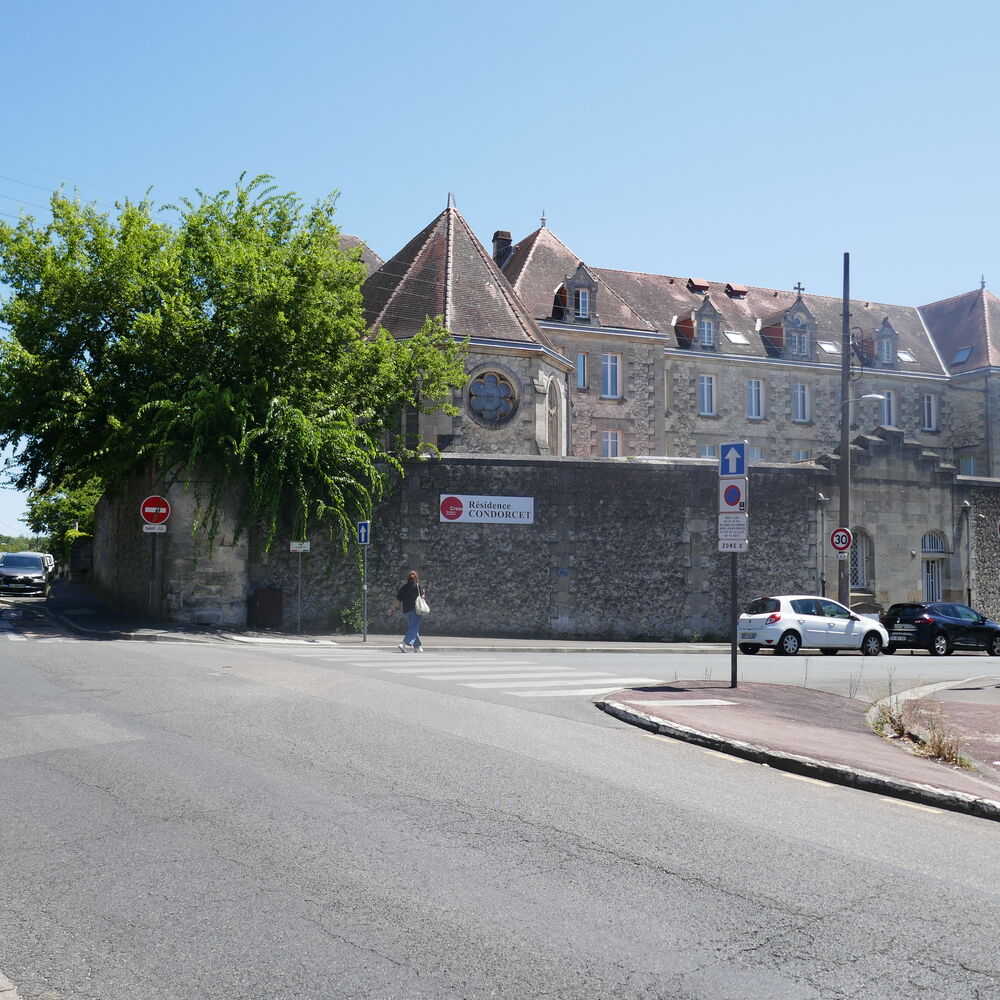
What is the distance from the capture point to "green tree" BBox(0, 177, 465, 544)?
76.7 feet

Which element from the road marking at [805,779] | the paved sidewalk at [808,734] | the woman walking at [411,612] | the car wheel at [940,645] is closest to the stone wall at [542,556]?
the car wheel at [940,645]

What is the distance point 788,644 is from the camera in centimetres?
2469

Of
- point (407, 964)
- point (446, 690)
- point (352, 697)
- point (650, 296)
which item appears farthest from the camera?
point (650, 296)

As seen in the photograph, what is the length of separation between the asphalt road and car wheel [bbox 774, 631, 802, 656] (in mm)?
15712

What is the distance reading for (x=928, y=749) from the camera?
9.88 m

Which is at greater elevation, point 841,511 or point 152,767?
point 841,511

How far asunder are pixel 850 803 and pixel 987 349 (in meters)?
50.5

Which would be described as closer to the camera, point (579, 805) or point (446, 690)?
point (579, 805)

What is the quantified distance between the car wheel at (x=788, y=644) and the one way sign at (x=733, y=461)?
11.7m

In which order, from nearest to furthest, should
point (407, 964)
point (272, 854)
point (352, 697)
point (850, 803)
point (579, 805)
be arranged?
point (407, 964), point (272, 854), point (579, 805), point (850, 803), point (352, 697)

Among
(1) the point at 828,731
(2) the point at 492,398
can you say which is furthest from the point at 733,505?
(2) the point at 492,398

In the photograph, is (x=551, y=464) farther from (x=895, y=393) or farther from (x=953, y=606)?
(x=895, y=393)

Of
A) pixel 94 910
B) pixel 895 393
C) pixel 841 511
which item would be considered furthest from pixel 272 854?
pixel 895 393

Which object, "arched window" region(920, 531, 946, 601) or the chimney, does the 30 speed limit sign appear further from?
the chimney
